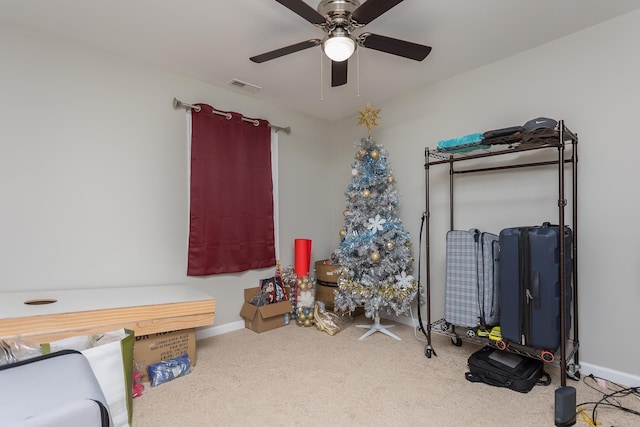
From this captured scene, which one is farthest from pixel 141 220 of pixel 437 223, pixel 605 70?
pixel 605 70

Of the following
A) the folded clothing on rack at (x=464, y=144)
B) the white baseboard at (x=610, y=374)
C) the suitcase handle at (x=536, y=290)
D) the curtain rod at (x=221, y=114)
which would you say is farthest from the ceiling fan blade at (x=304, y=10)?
the white baseboard at (x=610, y=374)

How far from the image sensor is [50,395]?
3.61 ft

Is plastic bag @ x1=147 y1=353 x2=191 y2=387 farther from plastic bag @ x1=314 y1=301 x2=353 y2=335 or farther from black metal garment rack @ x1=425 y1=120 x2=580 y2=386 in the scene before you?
black metal garment rack @ x1=425 y1=120 x2=580 y2=386

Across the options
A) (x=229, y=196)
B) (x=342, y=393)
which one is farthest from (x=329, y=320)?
(x=229, y=196)

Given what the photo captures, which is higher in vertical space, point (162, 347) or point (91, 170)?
point (91, 170)

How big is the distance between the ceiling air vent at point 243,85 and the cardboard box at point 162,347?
2195mm

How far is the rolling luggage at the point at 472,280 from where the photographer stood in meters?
2.25

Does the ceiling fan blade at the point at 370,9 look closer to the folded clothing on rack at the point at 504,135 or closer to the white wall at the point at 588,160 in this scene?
the folded clothing on rack at the point at 504,135

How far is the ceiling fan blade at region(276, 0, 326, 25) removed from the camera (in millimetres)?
1489

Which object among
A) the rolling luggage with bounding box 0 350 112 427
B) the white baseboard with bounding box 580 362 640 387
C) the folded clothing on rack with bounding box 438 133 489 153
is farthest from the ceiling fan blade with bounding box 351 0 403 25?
the white baseboard with bounding box 580 362 640 387

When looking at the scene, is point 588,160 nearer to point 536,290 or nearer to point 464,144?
point 464,144

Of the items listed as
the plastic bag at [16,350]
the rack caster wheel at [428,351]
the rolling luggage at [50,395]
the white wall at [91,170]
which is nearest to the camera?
the rolling luggage at [50,395]

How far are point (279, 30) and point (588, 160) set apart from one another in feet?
7.58

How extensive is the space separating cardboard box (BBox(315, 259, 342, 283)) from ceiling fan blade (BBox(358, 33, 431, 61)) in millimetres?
2142
